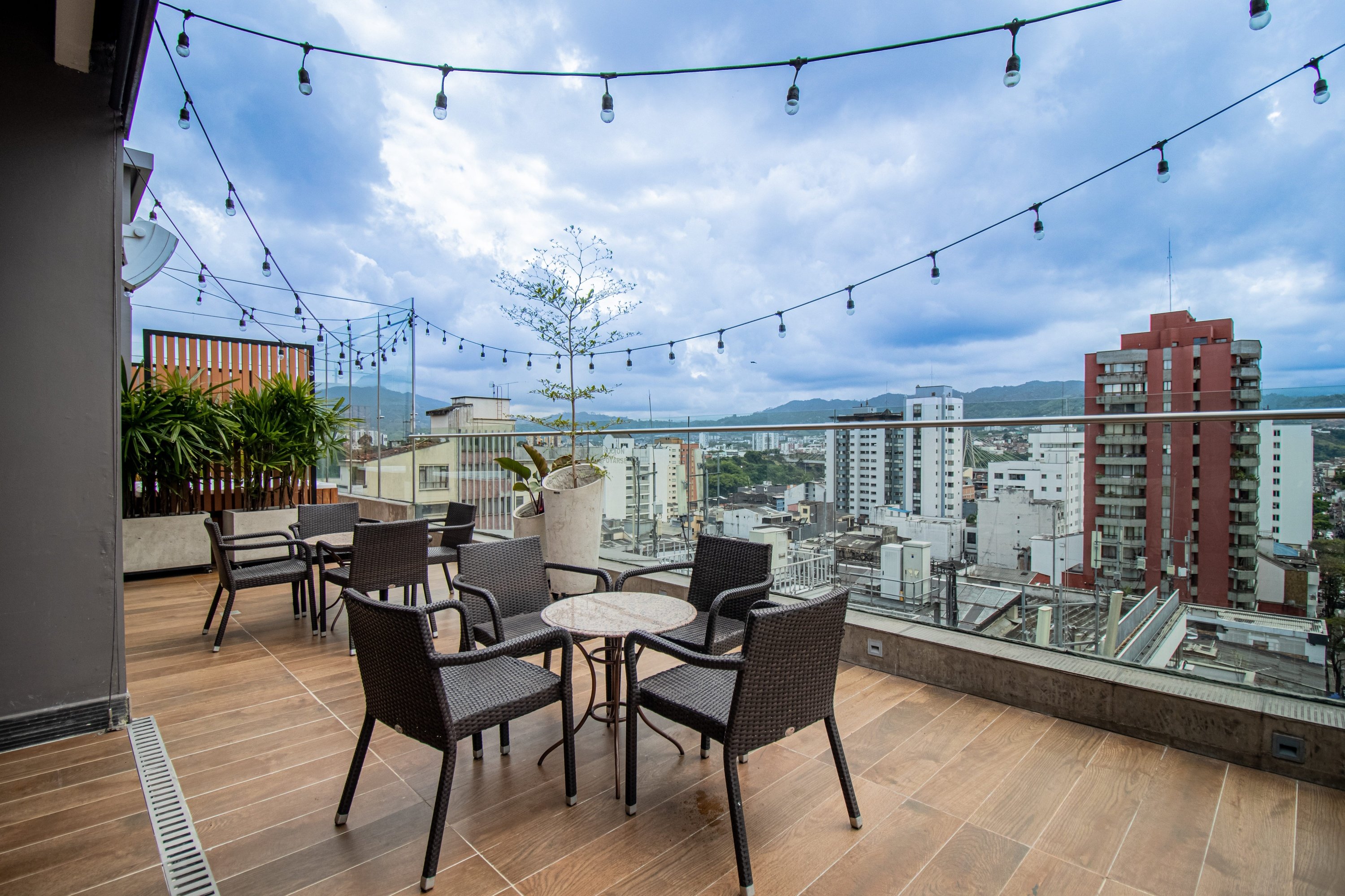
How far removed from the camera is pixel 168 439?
506cm

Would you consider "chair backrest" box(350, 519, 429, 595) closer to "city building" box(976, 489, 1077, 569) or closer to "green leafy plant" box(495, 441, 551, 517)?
"green leafy plant" box(495, 441, 551, 517)

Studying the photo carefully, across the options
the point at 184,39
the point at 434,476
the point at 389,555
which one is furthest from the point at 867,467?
the point at 434,476

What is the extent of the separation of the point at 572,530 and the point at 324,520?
1.93 meters

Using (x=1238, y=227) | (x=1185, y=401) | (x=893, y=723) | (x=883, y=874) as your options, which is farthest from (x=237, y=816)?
(x=1238, y=227)

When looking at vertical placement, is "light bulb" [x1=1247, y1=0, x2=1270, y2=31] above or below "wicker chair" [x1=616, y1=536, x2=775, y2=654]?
above


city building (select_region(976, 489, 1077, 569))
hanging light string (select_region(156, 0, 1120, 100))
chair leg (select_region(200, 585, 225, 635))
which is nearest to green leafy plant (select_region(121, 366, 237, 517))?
chair leg (select_region(200, 585, 225, 635))

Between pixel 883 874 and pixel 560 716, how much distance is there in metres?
1.50

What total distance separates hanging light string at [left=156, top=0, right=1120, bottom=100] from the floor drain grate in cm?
353

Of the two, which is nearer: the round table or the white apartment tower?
the round table

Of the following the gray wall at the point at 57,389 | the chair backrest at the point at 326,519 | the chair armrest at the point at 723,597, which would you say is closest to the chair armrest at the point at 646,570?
the chair armrest at the point at 723,597

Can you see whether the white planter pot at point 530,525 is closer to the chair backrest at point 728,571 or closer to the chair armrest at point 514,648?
the chair backrest at point 728,571

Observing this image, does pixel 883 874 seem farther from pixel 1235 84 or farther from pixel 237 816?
pixel 1235 84

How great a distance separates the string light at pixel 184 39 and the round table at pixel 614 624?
393cm

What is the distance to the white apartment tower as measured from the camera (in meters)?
2.85
